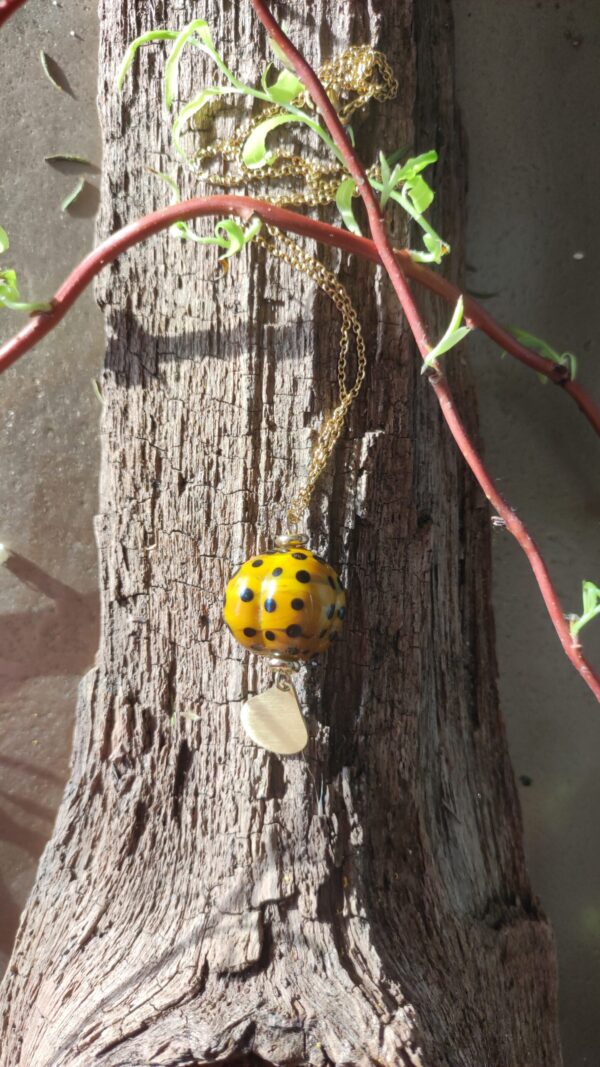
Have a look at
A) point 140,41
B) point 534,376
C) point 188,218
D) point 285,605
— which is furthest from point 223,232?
point 534,376

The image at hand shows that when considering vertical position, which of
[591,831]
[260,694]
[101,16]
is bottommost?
[591,831]

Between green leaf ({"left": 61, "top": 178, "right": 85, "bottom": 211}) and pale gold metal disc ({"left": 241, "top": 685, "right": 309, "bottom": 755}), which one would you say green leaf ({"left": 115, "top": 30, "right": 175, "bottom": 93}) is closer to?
green leaf ({"left": 61, "top": 178, "right": 85, "bottom": 211})

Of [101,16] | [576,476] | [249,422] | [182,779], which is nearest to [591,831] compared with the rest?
[576,476]

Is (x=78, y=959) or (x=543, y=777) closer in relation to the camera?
(x=78, y=959)

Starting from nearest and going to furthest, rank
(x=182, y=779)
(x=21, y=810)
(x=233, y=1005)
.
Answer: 1. (x=233, y=1005)
2. (x=182, y=779)
3. (x=21, y=810)

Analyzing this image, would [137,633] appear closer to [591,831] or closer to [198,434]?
[198,434]

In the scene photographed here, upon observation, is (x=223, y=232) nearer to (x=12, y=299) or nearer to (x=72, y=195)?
(x=12, y=299)

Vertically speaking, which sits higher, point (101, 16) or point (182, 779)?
point (101, 16)
